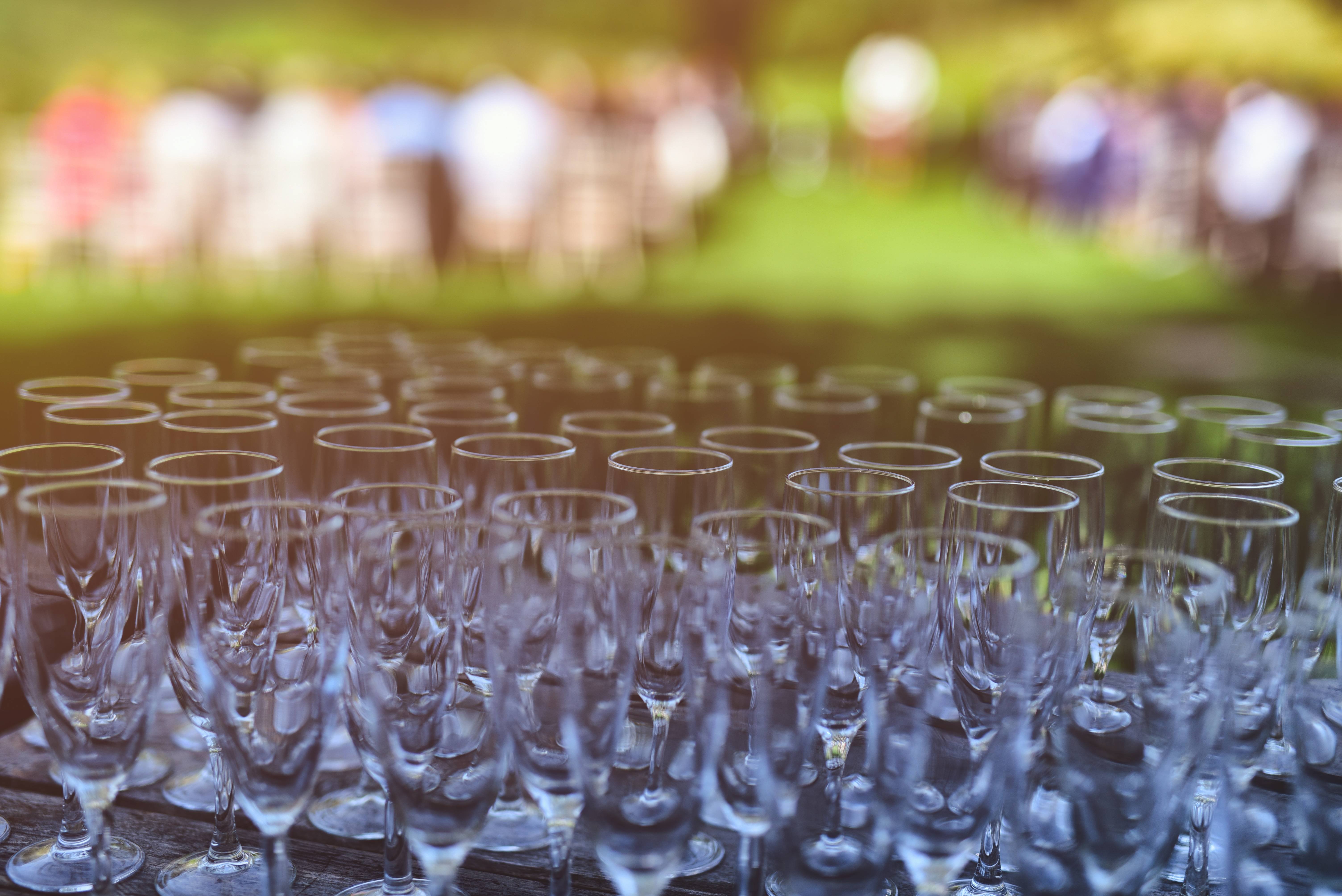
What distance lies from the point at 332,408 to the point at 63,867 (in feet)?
1.84

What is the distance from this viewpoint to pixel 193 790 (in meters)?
1.19

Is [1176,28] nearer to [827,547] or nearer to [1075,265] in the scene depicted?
[1075,265]

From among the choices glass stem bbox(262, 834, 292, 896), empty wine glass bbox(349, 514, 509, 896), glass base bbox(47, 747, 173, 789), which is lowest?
glass base bbox(47, 747, 173, 789)

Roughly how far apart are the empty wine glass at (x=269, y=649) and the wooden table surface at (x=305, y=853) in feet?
0.14

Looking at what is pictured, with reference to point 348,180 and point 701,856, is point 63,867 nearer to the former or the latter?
point 701,856

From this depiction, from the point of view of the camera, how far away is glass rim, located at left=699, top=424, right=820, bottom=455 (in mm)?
1298

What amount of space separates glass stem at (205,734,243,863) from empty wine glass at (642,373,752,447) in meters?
0.72

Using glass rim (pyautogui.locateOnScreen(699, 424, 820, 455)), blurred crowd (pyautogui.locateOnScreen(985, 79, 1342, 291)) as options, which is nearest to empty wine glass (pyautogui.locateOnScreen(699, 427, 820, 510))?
glass rim (pyautogui.locateOnScreen(699, 424, 820, 455))

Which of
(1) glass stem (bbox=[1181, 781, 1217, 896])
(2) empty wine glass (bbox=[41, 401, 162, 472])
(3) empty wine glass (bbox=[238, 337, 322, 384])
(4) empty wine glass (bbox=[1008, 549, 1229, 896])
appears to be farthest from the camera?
(3) empty wine glass (bbox=[238, 337, 322, 384])

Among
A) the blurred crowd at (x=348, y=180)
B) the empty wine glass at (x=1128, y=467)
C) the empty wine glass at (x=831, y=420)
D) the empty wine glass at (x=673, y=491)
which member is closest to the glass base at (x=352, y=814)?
the empty wine glass at (x=673, y=491)

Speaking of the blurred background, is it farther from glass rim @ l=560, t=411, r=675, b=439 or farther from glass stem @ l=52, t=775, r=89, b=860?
glass stem @ l=52, t=775, r=89, b=860

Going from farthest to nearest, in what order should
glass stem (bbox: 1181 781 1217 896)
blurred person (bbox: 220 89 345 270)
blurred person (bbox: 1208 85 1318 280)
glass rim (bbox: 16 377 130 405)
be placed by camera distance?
1. blurred person (bbox: 1208 85 1318 280)
2. blurred person (bbox: 220 89 345 270)
3. glass rim (bbox: 16 377 130 405)
4. glass stem (bbox: 1181 781 1217 896)

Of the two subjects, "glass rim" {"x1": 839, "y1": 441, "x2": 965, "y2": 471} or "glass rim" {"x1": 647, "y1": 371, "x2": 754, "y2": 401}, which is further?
"glass rim" {"x1": 647, "y1": 371, "x2": 754, "y2": 401}

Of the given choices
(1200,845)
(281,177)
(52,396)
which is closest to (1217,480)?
(1200,845)
